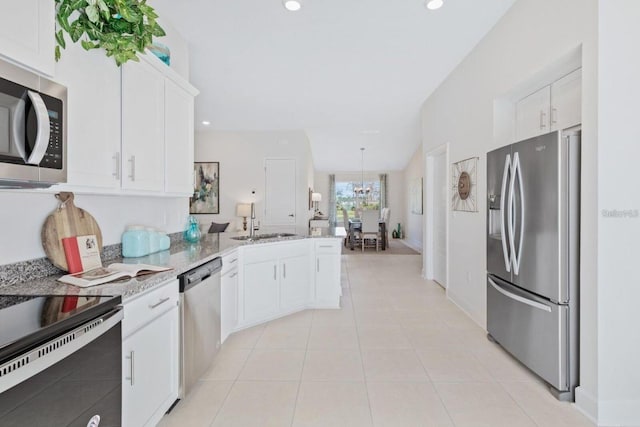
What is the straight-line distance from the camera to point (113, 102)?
184cm

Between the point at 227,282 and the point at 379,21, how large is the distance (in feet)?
9.12

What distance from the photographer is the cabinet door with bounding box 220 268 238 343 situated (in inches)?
107

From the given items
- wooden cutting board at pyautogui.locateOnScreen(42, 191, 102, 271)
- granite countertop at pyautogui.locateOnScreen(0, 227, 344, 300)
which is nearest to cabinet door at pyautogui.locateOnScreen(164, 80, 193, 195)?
granite countertop at pyautogui.locateOnScreen(0, 227, 344, 300)

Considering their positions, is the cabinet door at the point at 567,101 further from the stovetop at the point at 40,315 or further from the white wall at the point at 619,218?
the stovetop at the point at 40,315

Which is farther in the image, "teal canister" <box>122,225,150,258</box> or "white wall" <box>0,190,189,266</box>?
"teal canister" <box>122,225,150,258</box>

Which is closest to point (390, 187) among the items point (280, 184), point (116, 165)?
point (280, 184)

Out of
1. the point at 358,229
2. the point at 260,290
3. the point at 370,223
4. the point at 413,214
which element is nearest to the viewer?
the point at 260,290

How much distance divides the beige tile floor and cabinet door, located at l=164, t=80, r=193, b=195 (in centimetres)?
149

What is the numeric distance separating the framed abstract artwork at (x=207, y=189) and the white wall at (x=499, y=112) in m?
4.35

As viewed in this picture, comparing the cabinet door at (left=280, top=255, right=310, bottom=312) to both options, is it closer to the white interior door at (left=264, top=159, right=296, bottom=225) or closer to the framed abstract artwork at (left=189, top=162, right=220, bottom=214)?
the white interior door at (left=264, top=159, right=296, bottom=225)

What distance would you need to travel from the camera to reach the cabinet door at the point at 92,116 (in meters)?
1.55

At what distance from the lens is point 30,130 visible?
1.21 metres

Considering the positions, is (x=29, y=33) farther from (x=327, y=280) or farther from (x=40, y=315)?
(x=327, y=280)

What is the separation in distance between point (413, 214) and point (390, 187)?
2.01 metres
